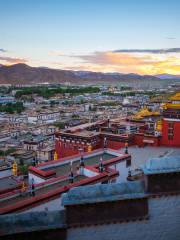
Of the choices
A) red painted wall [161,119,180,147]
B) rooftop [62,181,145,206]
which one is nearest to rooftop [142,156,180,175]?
rooftop [62,181,145,206]

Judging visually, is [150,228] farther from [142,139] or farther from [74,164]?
[142,139]

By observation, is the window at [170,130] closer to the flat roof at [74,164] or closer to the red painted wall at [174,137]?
the red painted wall at [174,137]

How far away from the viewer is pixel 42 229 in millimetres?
5945

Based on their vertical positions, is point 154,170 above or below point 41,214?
above

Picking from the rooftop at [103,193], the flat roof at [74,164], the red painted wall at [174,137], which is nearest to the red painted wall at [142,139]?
the red painted wall at [174,137]

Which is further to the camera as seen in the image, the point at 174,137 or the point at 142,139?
the point at 142,139

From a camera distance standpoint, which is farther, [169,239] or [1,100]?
[1,100]

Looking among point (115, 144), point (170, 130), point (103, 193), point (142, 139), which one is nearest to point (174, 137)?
point (170, 130)

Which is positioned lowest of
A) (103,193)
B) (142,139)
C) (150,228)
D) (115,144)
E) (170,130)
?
(115,144)

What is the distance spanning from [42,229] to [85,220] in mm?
769

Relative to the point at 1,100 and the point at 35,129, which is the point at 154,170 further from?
the point at 1,100

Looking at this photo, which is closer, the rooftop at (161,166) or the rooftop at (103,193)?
the rooftop at (103,193)

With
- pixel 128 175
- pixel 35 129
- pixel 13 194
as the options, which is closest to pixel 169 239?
pixel 13 194

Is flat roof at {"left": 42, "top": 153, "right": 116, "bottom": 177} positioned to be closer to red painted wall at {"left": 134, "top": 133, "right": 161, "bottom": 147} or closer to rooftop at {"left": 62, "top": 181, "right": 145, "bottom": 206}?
red painted wall at {"left": 134, "top": 133, "right": 161, "bottom": 147}
